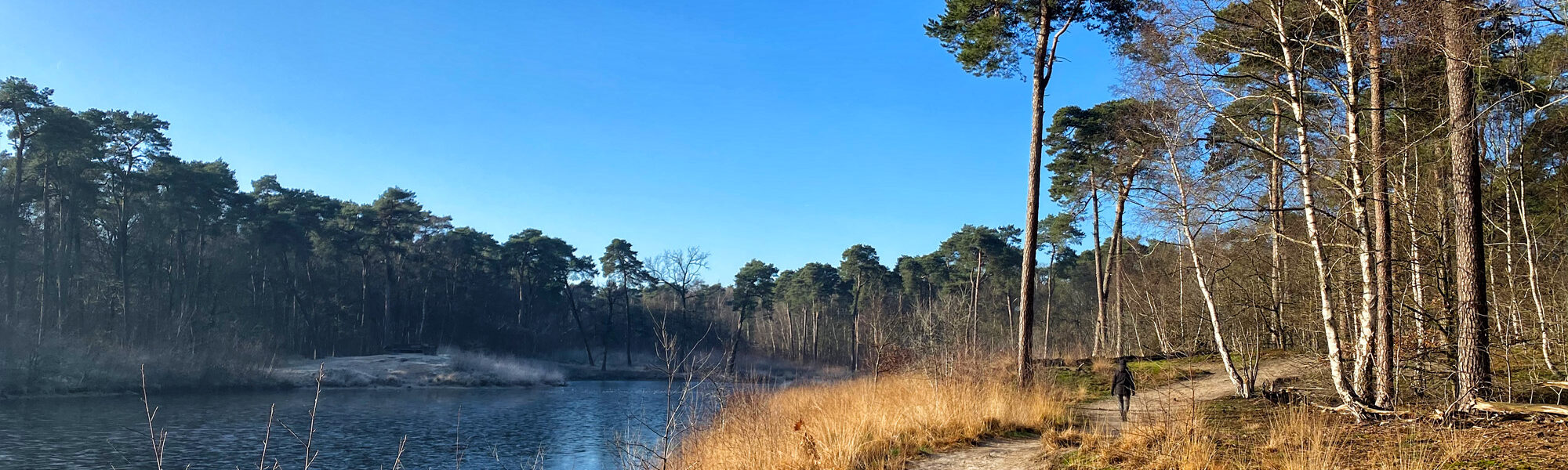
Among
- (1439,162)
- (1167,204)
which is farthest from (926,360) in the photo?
(1439,162)

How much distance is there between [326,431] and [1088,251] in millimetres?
45155

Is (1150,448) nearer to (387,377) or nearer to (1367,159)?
(1367,159)

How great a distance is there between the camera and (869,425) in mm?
9047

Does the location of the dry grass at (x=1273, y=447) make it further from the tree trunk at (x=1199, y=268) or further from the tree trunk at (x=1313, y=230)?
the tree trunk at (x=1199, y=268)

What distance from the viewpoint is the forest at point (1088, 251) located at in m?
8.89

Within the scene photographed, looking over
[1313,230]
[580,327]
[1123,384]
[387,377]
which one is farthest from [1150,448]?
[580,327]

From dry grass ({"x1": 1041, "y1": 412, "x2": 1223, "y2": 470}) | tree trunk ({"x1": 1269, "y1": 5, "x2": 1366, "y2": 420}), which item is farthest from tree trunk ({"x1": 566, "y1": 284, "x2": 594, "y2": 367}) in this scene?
dry grass ({"x1": 1041, "y1": 412, "x2": 1223, "y2": 470})

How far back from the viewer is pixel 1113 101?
25688mm

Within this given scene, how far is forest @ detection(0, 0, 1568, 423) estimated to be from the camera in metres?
8.89

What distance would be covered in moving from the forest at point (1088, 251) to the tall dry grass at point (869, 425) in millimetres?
2063

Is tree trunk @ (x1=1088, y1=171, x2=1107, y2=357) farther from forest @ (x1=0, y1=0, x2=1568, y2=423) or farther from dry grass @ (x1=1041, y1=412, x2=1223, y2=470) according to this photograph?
dry grass @ (x1=1041, y1=412, x2=1223, y2=470)

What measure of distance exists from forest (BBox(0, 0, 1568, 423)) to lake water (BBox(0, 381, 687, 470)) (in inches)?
223

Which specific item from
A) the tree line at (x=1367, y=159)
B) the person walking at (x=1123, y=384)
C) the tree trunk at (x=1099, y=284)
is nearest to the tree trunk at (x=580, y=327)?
the tree trunk at (x=1099, y=284)

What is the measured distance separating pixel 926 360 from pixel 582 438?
12.5 meters
